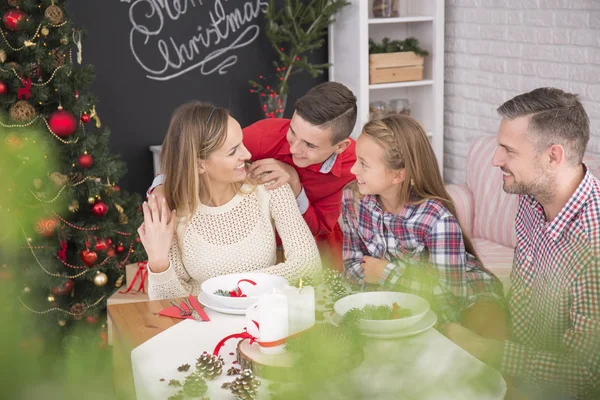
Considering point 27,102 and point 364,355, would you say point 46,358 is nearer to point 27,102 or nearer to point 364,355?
point 364,355

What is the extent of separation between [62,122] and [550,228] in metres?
2.08

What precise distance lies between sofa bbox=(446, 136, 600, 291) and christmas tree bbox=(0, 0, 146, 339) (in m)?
1.62

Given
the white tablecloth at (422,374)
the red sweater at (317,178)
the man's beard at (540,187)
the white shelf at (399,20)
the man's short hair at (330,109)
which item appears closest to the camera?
the white tablecloth at (422,374)

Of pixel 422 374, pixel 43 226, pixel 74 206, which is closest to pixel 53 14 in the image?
pixel 74 206

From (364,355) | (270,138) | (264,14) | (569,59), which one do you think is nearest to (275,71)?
(264,14)

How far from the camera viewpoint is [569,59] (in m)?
3.67

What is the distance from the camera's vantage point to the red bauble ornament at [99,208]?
3.18 m

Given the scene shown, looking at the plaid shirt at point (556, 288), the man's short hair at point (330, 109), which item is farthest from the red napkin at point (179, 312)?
the man's short hair at point (330, 109)

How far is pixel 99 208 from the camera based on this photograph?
10.4 ft

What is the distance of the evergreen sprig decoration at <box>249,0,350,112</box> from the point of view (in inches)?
164

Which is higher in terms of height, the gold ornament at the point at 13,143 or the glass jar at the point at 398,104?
the gold ornament at the point at 13,143

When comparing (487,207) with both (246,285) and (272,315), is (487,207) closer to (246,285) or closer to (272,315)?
(246,285)

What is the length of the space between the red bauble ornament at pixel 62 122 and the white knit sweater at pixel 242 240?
1068mm

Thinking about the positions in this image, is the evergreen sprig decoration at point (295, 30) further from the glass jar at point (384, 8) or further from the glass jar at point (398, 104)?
the glass jar at point (398, 104)
